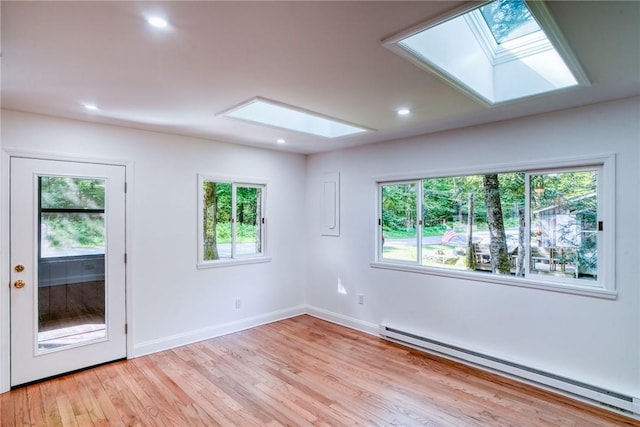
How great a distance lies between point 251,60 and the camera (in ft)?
6.74

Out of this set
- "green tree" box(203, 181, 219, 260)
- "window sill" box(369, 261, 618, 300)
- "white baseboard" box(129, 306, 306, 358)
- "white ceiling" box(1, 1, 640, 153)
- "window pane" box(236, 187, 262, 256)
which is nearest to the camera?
"white ceiling" box(1, 1, 640, 153)

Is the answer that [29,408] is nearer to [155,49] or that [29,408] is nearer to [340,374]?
[340,374]

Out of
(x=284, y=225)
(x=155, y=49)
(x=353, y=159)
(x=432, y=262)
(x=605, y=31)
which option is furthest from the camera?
(x=284, y=225)

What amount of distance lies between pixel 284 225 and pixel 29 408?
130 inches

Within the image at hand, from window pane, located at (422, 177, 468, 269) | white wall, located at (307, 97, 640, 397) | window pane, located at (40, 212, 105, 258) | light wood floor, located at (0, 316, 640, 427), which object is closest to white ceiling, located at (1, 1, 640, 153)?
white wall, located at (307, 97, 640, 397)

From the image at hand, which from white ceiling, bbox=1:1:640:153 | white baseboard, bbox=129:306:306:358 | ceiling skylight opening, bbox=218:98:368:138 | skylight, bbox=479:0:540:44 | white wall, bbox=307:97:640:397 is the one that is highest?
skylight, bbox=479:0:540:44

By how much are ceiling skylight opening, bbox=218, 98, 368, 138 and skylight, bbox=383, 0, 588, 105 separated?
1267mm

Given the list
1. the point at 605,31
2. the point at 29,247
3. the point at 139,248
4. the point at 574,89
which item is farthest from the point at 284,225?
the point at 605,31

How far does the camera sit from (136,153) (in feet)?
12.2

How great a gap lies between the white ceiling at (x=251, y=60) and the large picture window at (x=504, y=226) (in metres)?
0.70

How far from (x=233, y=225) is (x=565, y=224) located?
146 inches

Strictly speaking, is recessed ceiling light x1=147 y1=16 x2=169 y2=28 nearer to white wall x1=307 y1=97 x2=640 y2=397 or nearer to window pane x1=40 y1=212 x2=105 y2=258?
window pane x1=40 y1=212 x2=105 y2=258

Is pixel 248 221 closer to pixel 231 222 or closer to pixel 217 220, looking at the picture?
pixel 231 222

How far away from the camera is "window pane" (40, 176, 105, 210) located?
10.5ft
